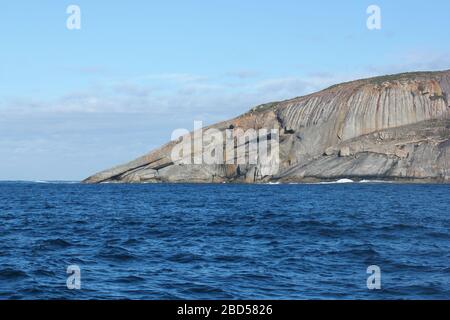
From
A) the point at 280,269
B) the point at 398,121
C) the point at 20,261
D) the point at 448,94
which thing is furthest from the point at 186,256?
the point at 448,94

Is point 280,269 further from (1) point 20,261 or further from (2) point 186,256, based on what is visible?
(1) point 20,261

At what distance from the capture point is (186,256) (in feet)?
92.4

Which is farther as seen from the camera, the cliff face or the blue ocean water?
the cliff face

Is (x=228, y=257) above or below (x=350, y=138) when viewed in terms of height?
below

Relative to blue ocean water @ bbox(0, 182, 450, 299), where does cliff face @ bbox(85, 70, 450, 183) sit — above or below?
above

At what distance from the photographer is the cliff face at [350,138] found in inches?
6019

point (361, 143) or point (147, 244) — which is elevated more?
point (361, 143)

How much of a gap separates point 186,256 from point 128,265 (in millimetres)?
3248

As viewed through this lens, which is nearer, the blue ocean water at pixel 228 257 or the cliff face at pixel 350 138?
the blue ocean water at pixel 228 257

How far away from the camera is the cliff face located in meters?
153

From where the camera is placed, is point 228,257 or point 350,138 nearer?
point 228,257

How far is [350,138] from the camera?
16975 centimetres
